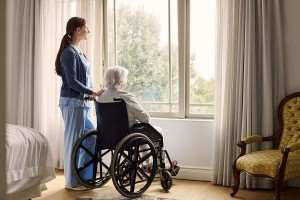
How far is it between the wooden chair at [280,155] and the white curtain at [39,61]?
2150 mm

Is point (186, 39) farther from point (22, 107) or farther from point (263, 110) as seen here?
point (22, 107)

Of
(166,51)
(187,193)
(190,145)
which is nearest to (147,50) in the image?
(166,51)

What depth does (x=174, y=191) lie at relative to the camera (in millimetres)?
3770

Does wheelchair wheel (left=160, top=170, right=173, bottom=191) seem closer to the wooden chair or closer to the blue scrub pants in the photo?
the wooden chair

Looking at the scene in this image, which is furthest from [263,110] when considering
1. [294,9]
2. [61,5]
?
[61,5]

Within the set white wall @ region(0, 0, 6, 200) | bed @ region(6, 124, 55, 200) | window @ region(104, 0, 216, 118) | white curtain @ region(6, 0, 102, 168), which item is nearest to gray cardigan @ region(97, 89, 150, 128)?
bed @ region(6, 124, 55, 200)

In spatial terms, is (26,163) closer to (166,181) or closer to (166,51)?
(166,181)

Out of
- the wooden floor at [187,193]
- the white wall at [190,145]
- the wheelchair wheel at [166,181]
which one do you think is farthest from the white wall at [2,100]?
the white wall at [190,145]

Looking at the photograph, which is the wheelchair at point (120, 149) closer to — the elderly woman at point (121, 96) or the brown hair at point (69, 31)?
the elderly woman at point (121, 96)

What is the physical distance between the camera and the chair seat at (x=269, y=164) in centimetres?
319

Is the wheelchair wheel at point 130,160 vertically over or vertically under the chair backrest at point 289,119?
under

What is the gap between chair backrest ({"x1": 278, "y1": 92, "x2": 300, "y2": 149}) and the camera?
11.9ft

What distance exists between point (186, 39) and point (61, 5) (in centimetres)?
157

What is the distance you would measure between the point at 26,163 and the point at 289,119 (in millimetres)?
2341
